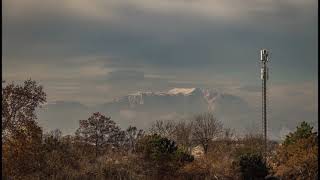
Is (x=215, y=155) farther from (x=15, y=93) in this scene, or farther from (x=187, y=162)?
(x=15, y=93)

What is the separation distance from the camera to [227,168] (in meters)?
39.1

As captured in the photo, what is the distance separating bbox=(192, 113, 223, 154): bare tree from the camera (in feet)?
Result: 187

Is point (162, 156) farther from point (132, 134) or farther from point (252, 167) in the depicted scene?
point (132, 134)

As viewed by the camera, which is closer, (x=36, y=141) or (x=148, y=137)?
(x=36, y=141)

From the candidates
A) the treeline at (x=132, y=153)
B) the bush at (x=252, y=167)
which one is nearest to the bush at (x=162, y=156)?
the treeline at (x=132, y=153)

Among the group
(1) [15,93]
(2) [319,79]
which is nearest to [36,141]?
(1) [15,93]

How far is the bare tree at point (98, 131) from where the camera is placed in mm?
51188

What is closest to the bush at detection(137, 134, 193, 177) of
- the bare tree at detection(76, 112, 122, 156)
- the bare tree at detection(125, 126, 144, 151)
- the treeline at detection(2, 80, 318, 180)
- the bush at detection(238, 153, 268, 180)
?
the treeline at detection(2, 80, 318, 180)

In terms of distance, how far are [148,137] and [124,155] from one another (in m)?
5.29

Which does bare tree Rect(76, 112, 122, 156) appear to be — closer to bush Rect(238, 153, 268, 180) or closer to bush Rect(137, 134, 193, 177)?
bush Rect(137, 134, 193, 177)

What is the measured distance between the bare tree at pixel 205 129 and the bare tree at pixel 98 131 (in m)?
8.56

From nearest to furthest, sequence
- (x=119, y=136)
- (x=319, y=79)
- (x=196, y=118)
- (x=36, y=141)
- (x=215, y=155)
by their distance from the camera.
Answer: (x=319, y=79) → (x=36, y=141) → (x=215, y=155) → (x=119, y=136) → (x=196, y=118)

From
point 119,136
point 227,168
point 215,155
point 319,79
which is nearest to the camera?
point 319,79

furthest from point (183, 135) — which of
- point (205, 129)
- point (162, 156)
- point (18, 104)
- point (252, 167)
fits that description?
point (18, 104)
